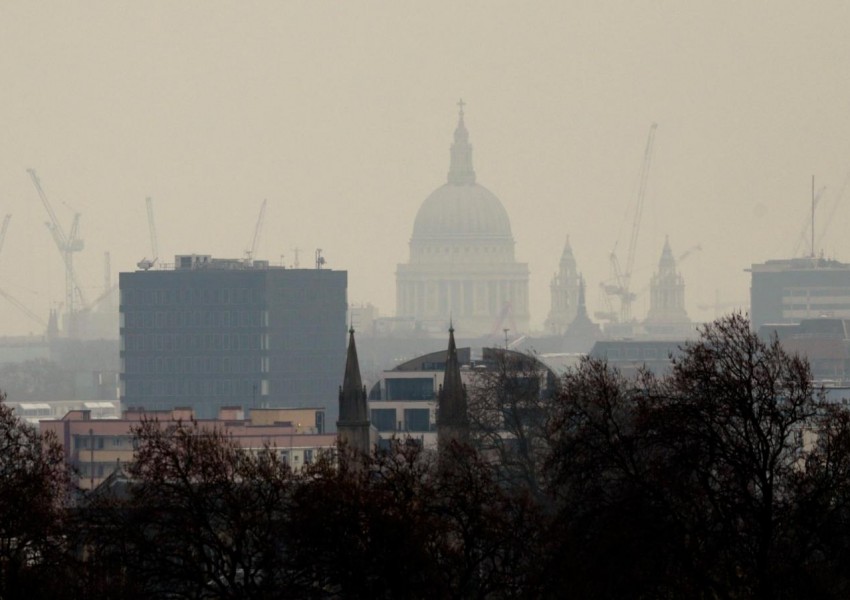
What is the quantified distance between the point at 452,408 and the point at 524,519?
127ft

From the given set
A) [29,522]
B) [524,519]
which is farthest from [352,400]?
[29,522]

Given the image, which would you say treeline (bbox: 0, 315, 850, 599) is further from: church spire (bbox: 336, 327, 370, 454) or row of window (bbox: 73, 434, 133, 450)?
row of window (bbox: 73, 434, 133, 450)

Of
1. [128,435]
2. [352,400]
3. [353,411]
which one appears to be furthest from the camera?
[128,435]

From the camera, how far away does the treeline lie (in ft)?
230

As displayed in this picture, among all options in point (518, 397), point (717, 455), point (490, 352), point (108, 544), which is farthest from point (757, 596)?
point (490, 352)

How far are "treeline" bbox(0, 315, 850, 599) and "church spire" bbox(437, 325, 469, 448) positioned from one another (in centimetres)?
3487

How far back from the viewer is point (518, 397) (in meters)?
120

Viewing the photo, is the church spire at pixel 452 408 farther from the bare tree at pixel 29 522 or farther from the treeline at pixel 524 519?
the bare tree at pixel 29 522

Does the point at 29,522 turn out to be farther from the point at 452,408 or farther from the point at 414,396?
the point at 414,396

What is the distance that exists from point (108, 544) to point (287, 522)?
11.7ft

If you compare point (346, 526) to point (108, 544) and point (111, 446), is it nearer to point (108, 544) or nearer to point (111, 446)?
point (108, 544)

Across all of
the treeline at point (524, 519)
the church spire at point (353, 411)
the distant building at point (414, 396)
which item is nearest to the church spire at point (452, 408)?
the church spire at point (353, 411)

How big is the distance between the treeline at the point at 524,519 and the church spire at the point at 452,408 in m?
34.9

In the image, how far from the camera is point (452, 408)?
117 meters
